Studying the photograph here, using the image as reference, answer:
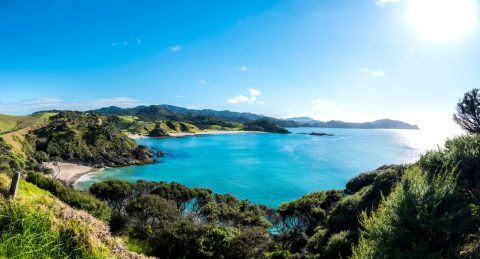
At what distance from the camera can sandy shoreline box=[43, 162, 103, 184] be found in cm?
6569

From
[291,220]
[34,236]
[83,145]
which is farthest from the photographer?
[83,145]

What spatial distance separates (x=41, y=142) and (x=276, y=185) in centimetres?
7108

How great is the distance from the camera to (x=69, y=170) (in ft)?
239

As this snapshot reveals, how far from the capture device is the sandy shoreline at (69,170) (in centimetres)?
6569

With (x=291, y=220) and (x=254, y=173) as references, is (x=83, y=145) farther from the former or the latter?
(x=291, y=220)

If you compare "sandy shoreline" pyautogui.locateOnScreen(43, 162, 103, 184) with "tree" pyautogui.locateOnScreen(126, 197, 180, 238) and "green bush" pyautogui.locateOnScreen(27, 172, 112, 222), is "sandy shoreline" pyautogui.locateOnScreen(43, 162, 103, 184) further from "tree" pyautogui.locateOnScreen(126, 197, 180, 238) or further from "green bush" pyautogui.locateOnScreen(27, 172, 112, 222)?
"tree" pyautogui.locateOnScreen(126, 197, 180, 238)

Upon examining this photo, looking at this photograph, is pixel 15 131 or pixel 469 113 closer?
pixel 469 113

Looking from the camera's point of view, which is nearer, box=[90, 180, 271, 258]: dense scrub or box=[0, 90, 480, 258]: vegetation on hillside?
box=[0, 90, 480, 258]: vegetation on hillside

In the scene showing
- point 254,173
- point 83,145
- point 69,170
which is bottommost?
point 254,173

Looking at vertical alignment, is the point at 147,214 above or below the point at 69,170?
above

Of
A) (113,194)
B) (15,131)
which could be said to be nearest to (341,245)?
(113,194)

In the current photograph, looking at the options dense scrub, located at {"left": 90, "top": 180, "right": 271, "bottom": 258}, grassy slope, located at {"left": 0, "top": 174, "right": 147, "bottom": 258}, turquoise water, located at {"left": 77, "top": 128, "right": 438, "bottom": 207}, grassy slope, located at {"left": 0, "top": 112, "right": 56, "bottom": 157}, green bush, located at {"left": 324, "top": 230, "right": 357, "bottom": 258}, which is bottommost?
turquoise water, located at {"left": 77, "top": 128, "right": 438, "bottom": 207}

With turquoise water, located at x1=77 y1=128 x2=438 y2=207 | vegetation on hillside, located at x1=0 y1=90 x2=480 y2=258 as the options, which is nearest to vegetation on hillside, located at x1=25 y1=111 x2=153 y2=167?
turquoise water, located at x1=77 y1=128 x2=438 y2=207

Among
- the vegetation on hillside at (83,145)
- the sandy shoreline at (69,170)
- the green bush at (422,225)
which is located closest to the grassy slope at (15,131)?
the vegetation on hillside at (83,145)
